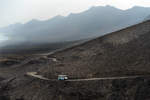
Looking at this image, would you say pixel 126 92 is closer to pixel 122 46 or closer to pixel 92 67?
pixel 92 67

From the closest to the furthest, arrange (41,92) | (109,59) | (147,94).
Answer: (147,94), (41,92), (109,59)

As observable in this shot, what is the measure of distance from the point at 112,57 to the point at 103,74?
11.3 m

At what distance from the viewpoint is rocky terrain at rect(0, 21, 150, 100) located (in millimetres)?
35188

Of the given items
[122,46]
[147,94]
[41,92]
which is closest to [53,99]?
[41,92]

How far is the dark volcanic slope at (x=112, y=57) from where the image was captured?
43.8 m

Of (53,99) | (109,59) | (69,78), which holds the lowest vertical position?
(53,99)

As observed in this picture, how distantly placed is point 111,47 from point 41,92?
1184 inches

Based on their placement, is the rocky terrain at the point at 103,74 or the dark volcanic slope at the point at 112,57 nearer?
the rocky terrain at the point at 103,74

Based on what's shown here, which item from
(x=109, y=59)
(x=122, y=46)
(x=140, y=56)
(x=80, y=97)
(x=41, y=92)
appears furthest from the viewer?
(x=122, y=46)

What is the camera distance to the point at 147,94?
107 ft

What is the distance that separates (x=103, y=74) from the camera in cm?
4278

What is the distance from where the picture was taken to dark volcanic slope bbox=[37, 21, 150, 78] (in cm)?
4378

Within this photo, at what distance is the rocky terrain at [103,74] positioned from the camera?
35.2 meters

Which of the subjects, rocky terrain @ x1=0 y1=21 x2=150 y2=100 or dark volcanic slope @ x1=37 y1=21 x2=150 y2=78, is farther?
dark volcanic slope @ x1=37 y1=21 x2=150 y2=78
